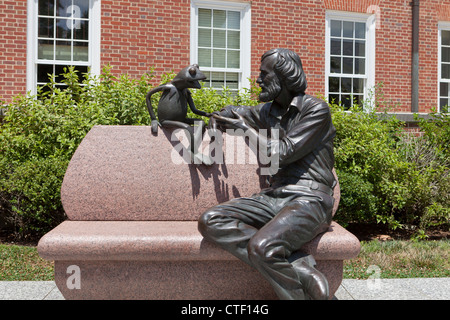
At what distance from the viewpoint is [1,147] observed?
18.8ft

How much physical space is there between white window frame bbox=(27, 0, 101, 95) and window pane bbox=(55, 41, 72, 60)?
0.12 m

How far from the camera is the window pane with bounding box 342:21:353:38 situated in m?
9.30

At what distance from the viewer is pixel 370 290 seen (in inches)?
146

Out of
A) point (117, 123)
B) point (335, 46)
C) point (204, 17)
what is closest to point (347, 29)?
point (335, 46)

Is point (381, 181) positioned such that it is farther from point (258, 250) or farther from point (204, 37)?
point (204, 37)

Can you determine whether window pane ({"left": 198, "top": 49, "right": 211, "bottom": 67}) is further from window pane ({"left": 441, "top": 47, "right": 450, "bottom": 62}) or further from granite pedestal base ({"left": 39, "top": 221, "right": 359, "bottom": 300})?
granite pedestal base ({"left": 39, "top": 221, "right": 359, "bottom": 300})

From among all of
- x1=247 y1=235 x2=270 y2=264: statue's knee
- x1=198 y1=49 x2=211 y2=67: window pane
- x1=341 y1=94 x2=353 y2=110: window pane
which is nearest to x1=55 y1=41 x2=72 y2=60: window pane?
x1=198 y1=49 x2=211 y2=67: window pane

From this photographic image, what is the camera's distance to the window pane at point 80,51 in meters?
7.83

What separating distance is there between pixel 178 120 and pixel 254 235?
134cm

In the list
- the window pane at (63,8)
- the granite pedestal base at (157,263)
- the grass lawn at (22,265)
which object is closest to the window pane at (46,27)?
the window pane at (63,8)

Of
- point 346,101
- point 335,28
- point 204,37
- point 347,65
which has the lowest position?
point 346,101

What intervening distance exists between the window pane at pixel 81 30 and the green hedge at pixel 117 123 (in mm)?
1898

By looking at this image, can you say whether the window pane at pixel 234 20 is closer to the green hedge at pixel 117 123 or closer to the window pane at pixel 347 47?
the window pane at pixel 347 47

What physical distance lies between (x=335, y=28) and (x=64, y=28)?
560 centimetres
